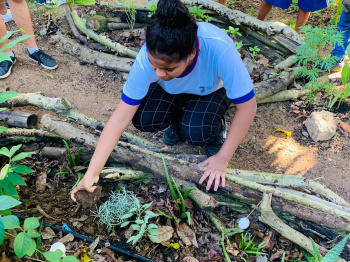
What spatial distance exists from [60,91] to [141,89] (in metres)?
1.71

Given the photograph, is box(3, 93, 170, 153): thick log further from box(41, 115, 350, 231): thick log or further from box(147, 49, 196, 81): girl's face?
box(147, 49, 196, 81): girl's face

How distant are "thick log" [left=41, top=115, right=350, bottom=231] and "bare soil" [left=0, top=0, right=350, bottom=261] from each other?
0.20 metres

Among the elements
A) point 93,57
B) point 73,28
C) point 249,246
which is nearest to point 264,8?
point 93,57

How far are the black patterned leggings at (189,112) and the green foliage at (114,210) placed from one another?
0.64 meters

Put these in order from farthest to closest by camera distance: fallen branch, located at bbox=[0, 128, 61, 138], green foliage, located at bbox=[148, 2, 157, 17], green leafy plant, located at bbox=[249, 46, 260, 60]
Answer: green foliage, located at bbox=[148, 2, 157, 17]
green leafy plant, located at bbox=[249, 46, 260, 60]
fallen branch, located at bbox=[0, 128, 61, 138]

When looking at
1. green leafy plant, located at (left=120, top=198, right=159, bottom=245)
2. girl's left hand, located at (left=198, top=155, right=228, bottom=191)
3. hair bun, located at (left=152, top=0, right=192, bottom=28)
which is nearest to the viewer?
hair bun, located at (left=152, top=0, right=192, bottom=28)

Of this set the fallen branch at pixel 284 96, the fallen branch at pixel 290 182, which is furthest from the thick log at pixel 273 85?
the fallen branch at pixel 290 182

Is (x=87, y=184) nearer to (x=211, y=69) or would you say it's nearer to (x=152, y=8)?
(x=211, y=69)

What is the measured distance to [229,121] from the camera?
323 cm

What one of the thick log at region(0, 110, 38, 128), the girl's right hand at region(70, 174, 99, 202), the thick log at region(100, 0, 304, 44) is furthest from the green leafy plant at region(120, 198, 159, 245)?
the thick log at region(100, 0, 304, 44)

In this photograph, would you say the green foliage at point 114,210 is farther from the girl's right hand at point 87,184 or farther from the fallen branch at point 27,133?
the fallen branch at point 27,133

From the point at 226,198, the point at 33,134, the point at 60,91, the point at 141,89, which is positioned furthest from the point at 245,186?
the point at 60,91

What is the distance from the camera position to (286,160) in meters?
2.82

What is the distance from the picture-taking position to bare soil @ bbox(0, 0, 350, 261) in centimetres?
252
